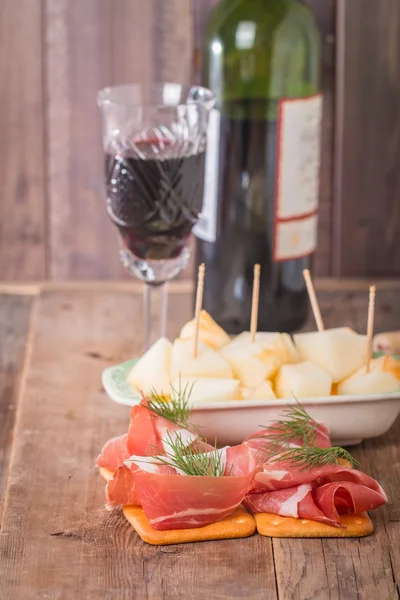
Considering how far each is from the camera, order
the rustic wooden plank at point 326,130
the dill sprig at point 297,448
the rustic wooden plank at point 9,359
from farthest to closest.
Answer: the rustic wooden plank at point 326,130 → the rustic wooden plank at point 9,359 → the dill sprig at point 297,448

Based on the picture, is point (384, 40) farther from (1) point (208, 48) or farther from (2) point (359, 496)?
(2) point (359, 496)

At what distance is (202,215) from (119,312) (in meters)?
0.23

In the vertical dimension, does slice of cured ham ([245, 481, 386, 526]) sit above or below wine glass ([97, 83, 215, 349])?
below

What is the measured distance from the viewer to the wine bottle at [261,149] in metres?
1.31

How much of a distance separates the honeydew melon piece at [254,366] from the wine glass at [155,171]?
9.8 inches

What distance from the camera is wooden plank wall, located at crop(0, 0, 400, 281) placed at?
5.32ft

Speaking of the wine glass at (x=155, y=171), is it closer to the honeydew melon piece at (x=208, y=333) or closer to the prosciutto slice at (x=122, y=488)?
the honeydew melon piece at (x=208, y=333)

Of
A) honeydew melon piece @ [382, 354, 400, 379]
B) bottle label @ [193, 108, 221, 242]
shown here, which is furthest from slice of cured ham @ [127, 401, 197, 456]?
bottle label @ [193, 108, 221, 242]

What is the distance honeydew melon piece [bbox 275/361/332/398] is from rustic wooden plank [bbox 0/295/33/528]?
0.30 metres

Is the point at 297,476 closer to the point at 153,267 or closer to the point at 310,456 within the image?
the point at 310,456

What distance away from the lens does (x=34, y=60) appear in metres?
1.65

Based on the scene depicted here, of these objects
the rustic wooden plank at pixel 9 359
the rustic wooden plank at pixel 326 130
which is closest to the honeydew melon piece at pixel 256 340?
the rustic wooden plank at pixel 9 359

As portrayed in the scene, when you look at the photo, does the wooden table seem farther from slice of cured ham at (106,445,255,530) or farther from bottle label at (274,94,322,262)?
bottle label at (274,94,322,262)

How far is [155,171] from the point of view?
3.85ft
